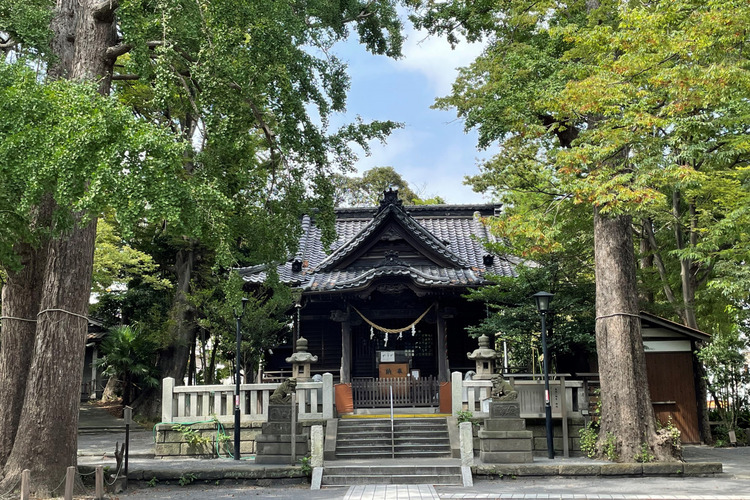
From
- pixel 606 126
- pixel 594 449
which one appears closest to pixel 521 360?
pixel 594 449

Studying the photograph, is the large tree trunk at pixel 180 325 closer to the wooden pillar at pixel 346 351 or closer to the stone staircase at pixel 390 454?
the wooden pillar at pixel 346 351

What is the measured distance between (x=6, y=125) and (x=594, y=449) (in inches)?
504

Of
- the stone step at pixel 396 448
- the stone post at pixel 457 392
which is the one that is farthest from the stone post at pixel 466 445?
the stone post at pixel 457 392

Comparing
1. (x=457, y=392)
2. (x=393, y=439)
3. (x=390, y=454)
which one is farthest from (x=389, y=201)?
(x=390, y=454)

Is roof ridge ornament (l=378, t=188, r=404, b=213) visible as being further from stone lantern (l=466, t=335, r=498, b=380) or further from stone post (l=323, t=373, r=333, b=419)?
stone post (l=323, t=373, r=333, b=419)

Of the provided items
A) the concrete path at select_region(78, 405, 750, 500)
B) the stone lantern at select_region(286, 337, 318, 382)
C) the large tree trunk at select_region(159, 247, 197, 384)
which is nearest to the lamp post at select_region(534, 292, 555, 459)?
the concrete path at select_region(78, 405, 750, 500)

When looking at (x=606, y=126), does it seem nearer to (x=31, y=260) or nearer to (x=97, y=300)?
(x=31, y=260)

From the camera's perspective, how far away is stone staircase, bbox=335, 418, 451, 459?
1487 centimetres

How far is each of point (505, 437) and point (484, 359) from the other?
9.95ft

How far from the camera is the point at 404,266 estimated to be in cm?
1992

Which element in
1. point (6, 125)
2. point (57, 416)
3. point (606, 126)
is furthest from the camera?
point (606, 126)

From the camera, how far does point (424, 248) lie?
72.2 feet

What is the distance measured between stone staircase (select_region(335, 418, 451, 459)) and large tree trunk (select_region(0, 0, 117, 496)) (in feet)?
21.0

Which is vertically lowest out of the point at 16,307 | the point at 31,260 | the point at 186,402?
the point at 186,402
